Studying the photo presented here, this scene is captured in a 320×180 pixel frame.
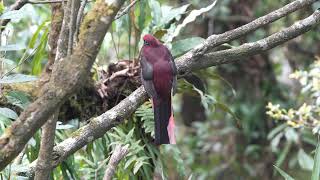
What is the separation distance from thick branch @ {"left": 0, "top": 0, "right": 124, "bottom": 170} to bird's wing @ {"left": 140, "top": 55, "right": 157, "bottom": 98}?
92cm

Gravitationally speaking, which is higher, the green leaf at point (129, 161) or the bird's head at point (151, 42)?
the bird's head at point (151, 42)

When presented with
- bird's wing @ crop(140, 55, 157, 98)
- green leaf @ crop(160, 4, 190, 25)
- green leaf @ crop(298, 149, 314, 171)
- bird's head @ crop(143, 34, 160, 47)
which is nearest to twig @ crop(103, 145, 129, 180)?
bird's wing @ crop(140, 55, 157, 98)

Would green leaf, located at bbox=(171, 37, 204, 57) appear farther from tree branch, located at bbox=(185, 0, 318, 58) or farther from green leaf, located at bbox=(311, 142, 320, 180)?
green leaf, located at bbox=(311, 142, 320, 180)

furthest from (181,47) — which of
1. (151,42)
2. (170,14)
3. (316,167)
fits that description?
(316,167)

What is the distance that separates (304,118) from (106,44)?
1107 mm

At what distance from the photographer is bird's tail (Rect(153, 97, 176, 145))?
2.07 m

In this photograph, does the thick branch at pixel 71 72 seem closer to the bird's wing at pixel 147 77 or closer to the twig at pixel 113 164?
the twig at pixel 113 164

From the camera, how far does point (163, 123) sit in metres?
2.08

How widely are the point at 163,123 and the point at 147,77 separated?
17 centimetres

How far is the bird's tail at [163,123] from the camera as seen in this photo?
2.07 meters

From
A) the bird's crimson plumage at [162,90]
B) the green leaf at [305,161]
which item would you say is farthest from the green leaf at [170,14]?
the green leaf at [305,161]

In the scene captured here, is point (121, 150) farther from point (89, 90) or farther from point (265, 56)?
point (265, 56)

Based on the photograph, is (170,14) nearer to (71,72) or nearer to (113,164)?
(113,164)

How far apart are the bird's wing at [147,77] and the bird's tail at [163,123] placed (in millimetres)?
37
